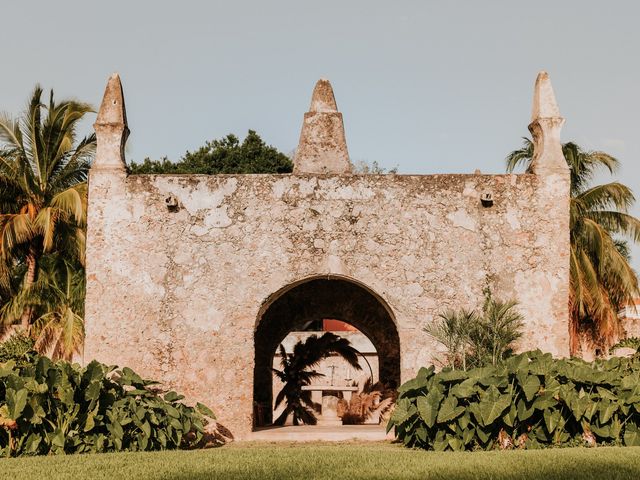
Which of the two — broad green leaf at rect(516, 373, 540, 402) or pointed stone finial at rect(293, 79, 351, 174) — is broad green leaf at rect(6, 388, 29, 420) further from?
broad green leaf at rect(516, 373, 540, 402)

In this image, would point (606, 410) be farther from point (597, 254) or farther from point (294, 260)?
point (597, 254)

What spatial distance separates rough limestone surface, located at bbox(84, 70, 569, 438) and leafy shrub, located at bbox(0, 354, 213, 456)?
2.26 feet

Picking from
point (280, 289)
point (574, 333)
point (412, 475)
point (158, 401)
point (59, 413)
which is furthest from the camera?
point (574, 333)

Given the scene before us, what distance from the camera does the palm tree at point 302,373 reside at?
15531 millimetres

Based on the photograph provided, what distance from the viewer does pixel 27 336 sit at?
18.7m

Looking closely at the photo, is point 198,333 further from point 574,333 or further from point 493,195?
point 574,333

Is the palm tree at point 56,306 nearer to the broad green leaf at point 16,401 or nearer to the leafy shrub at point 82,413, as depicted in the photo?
the leafy shrub at point 82,413

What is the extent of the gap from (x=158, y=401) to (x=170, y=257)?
6.21 feet

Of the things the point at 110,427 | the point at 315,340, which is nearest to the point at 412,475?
the point at 110,427

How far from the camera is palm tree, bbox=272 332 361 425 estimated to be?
15531 millimetres

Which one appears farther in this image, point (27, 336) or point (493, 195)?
point (27, 336)

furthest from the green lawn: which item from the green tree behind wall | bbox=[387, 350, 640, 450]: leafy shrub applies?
the green tree behind wall

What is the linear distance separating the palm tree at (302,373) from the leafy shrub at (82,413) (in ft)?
16.8

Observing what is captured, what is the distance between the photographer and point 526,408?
31.0ft
